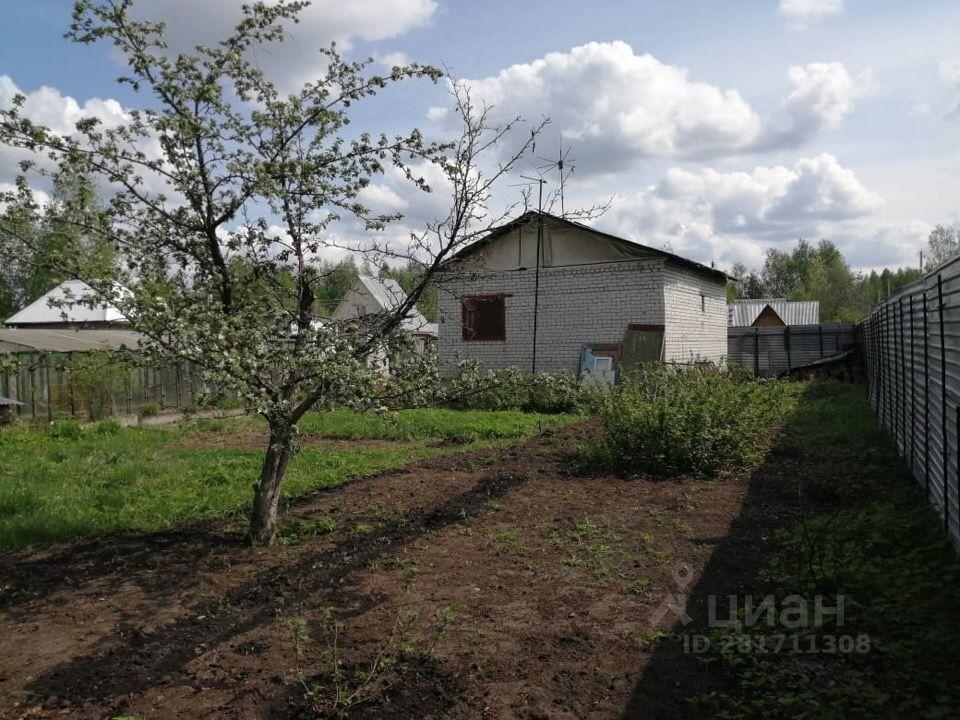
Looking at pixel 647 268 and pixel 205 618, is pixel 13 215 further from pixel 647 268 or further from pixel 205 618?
pixel 647 268

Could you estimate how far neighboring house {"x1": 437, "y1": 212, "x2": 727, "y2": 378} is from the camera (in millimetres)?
15133

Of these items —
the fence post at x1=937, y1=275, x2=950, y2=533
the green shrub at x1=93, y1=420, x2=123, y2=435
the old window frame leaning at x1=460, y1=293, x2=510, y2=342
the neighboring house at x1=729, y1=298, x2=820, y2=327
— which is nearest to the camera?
the fence post at x1=937, y1=275, x2=950, y2=533

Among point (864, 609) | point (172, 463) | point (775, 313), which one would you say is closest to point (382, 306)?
point (864, 609)

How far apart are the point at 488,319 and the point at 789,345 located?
10.2 metres

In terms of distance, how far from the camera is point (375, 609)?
375 cm

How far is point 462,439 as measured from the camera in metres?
10.4

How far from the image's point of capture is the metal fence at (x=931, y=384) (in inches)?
171

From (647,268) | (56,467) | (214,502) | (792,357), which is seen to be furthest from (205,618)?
(792,357)

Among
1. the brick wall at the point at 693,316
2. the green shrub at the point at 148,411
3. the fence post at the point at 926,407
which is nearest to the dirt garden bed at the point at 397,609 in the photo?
the fence post at the point at 926,407

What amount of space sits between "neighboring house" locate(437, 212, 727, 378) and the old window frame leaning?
0.02 meters

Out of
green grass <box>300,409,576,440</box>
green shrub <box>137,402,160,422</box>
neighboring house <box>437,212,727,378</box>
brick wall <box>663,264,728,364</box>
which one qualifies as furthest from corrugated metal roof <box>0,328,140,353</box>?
brick wall <box>663,264,728,364</box>

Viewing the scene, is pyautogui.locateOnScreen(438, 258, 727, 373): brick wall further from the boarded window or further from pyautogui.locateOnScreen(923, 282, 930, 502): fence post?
pyautogui.locateOnScreen(923, 282, 930, 502): fence post

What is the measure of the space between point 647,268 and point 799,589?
11.9 m

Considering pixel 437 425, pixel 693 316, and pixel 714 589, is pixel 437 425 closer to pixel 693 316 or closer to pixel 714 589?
pixel 714 589
